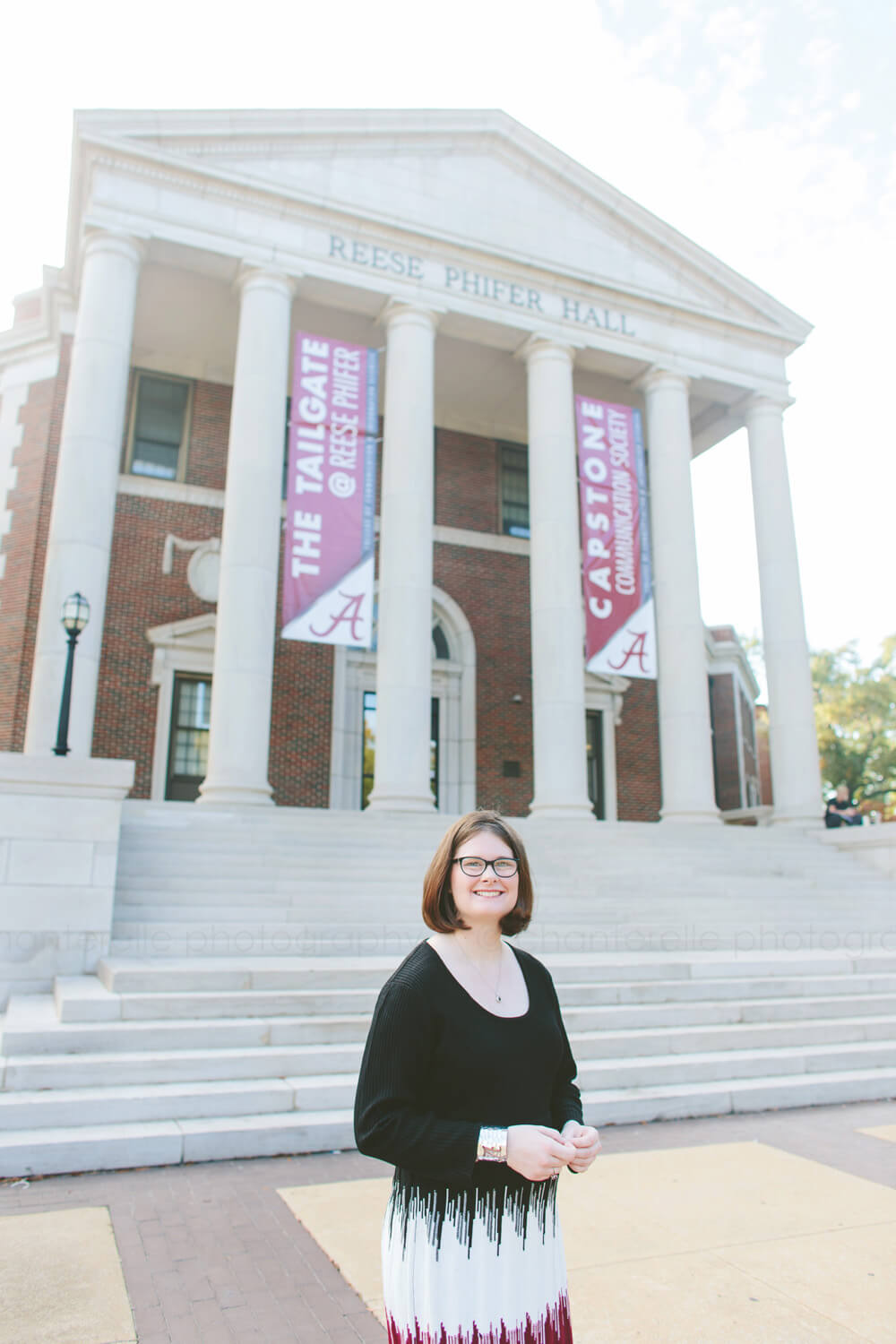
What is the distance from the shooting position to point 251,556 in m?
15.1

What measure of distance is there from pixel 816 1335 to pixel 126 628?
56.8 ft

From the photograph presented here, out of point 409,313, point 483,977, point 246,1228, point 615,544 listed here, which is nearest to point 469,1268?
point 483,977

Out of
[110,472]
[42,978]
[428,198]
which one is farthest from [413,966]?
[428,198]

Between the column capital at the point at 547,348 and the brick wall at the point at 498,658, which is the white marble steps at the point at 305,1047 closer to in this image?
the brick wall at the point at 498,658

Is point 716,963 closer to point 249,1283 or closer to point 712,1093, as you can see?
point 712,1093

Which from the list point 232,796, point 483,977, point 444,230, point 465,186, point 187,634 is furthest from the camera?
point 187,634

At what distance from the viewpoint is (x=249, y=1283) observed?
13.3 ft

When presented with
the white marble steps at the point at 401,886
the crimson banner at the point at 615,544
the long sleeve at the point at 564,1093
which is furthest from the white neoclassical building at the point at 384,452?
the long sleeve at the point at 564,1093

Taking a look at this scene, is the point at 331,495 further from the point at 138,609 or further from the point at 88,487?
the point at 138,609

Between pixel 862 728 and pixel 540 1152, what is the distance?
142 feet

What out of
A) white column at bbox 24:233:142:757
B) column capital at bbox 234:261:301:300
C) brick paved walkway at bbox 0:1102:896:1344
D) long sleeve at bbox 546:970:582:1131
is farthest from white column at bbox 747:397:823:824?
long sleeve at bbox 546:970:582:1131

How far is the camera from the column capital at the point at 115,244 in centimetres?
1548

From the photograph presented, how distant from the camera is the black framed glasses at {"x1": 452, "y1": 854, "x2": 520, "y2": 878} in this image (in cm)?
251

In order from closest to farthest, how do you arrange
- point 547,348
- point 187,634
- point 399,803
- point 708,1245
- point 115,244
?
point 708,1245 < point 399,803 < point 115,244 < point 547,348 < point 187,634
